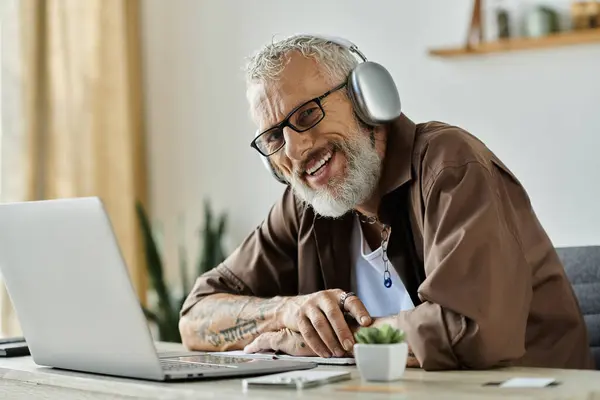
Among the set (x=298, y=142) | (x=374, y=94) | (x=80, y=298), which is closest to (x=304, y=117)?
(x=298, y=142)

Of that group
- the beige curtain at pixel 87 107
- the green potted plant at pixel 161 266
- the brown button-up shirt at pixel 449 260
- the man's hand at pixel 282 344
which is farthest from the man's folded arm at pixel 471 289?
the beige curtain at pixel 87 107

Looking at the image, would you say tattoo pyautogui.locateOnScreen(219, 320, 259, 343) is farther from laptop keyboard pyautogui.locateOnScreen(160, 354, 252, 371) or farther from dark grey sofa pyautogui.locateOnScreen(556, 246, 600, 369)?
dark grey sofa pyautogui.locateOnScreen(556, 246, 600, 369)

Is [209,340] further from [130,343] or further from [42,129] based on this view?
[42,129]

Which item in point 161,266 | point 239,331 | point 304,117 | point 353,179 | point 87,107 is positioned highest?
point 87,107

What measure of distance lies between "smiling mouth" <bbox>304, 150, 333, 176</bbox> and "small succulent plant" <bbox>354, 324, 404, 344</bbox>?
0.66m

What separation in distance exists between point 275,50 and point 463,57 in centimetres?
136

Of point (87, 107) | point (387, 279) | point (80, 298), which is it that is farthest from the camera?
point (87, 107)

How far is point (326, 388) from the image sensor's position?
1.27 metres

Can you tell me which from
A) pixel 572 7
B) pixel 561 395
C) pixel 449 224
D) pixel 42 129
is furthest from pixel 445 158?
pixel 42 129

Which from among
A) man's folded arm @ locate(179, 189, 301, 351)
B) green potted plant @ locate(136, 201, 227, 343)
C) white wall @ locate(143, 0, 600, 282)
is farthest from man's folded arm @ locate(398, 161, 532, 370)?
green potted plant @ locate(136, 201, 227, 343)

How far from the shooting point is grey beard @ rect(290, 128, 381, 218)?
1.90 metres

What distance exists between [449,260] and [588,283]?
59 centimetres

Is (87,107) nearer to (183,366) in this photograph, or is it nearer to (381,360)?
(183,366)

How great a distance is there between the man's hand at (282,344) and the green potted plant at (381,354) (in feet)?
1.25
